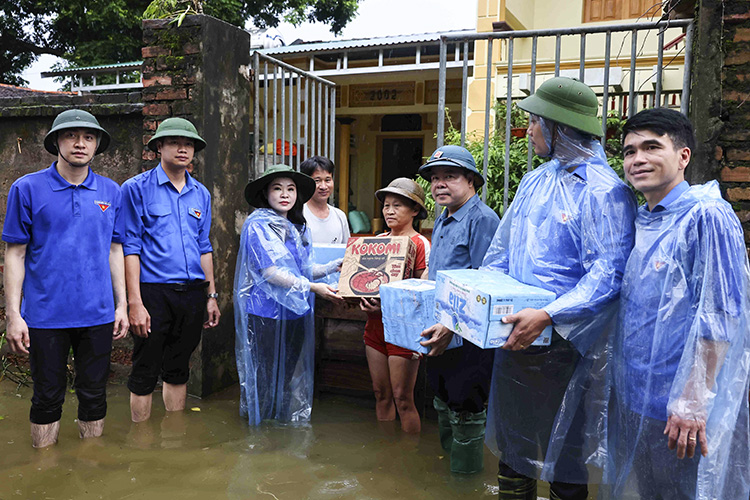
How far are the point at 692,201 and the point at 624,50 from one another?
6.53 m

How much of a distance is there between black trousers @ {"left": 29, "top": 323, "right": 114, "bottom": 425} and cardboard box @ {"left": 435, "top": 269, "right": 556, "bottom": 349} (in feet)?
6.49

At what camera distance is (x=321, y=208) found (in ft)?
14.7

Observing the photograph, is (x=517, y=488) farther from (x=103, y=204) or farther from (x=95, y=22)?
(x=95, y=22)

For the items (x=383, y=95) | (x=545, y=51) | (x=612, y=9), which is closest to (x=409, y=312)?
(x=545, y=51)

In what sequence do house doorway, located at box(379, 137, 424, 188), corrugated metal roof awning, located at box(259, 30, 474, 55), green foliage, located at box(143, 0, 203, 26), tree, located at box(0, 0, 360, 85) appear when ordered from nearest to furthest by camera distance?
green foliage, located at box(143, 0, 203, 26) → corrugated metal roof awning, located at box(259, 30, 474, 55) → house doorway, located at box(379, 137, 424, 188) → tree, located at box(0, 0, 360, 85)

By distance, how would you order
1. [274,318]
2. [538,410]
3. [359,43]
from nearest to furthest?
[538,410], [274,318], [359,43]

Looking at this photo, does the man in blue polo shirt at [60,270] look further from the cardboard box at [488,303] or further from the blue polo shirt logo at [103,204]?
the cardboard box at [488,303]

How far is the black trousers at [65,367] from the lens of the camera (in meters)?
3.13

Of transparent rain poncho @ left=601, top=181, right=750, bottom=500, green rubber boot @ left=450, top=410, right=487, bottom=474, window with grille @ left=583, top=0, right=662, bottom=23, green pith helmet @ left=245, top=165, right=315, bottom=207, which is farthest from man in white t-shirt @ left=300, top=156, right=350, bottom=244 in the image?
window with grille @ left=583, top=0, right=662, bottom=23

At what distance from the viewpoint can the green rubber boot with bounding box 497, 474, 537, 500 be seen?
2.47 m

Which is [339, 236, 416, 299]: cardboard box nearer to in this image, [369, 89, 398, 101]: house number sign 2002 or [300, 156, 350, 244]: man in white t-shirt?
[300, 156, 350, 244]: man in white t-shirt

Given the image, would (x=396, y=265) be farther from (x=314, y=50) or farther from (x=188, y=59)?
(x=314, y=50)

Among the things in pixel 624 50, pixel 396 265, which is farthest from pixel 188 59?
pixel 624 50

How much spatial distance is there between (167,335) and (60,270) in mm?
762
